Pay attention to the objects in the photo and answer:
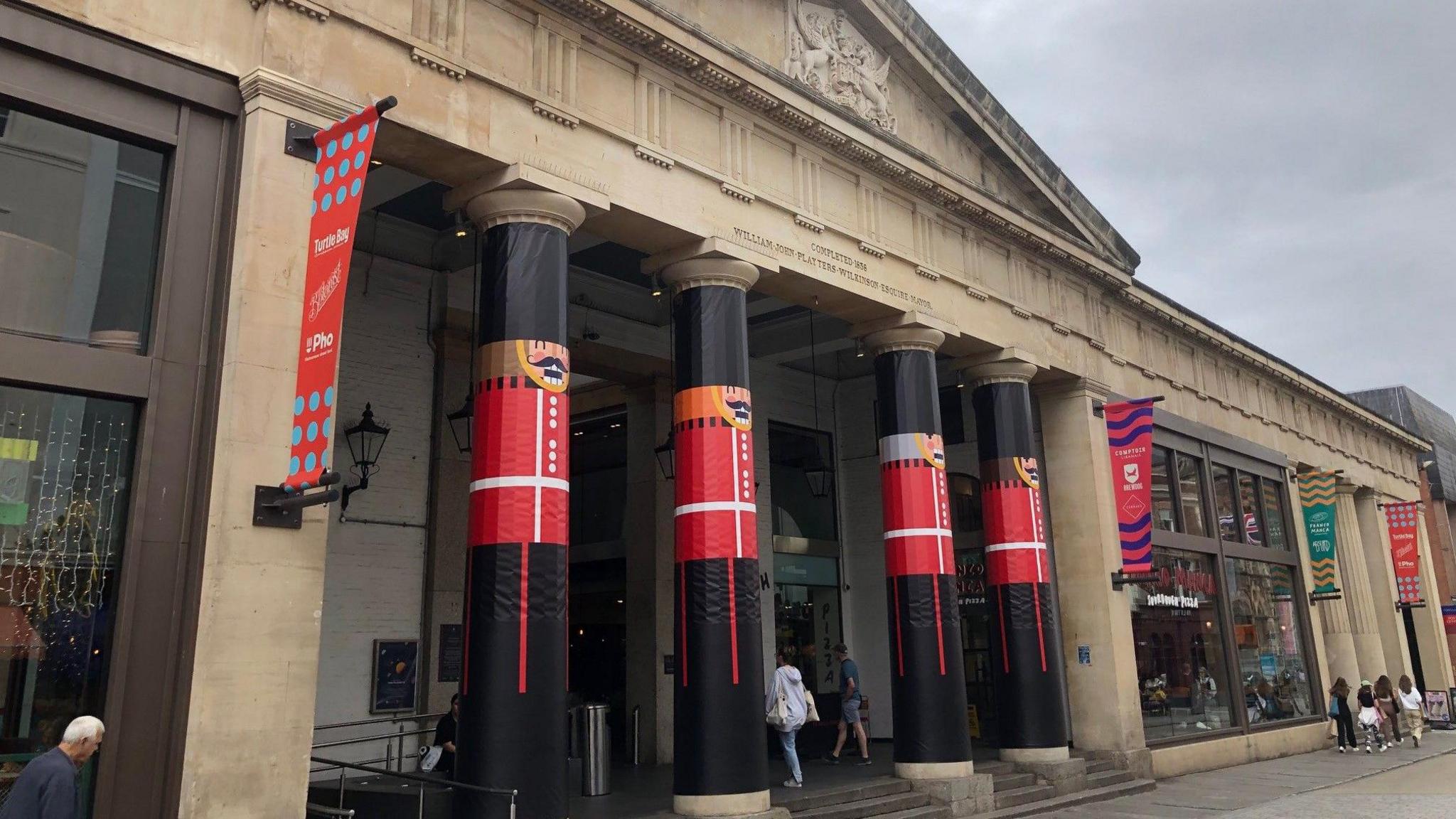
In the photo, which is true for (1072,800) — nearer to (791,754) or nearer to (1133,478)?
(791,754)

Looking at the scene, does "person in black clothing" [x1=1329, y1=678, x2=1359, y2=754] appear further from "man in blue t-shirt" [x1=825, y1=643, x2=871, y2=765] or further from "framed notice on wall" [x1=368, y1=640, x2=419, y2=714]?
"framed notice on wall" [x1=368, y1=640, x2=419, y2=714]

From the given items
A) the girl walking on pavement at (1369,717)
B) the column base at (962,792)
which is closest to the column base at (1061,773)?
the column base at (962,792)

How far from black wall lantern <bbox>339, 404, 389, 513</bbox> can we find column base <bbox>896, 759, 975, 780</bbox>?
24.2 ft

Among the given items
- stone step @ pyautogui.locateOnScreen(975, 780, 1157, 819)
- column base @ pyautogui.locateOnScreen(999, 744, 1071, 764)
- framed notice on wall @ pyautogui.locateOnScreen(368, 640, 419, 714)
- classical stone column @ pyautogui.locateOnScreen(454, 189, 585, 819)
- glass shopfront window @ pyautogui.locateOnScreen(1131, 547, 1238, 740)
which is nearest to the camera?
classical stone column @ pyautogui.locateOnScreen(454, 189, 585, 819)

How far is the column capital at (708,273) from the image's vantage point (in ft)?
37.7

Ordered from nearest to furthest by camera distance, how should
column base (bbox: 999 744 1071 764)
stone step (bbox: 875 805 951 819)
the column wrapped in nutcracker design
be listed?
stone step (bbox: 875 805 951 819) < column base (bbox: 999 744 1071 764) < the column wrapped in nutcracker design

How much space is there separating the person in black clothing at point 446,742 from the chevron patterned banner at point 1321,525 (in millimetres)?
20053

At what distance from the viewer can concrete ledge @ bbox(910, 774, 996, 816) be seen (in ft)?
41.0

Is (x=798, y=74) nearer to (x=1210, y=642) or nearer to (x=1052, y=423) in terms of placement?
(x=1052, y=423)

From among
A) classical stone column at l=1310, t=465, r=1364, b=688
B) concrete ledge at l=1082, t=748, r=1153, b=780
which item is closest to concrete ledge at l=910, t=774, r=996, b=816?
concrete ledge at l=1082, t=748, r=1153, b=780

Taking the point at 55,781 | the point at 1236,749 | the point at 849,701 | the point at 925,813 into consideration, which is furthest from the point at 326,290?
the point at 1236,749

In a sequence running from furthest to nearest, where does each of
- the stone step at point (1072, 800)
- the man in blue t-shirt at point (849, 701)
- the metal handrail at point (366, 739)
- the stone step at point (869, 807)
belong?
the man in blue t-shirt at point (849, 701) < the stone step at point (1072, 800) < the stone step at point (869, 807) < the metal handrail at point (366, 739)

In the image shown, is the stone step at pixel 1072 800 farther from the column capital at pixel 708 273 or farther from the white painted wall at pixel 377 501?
the white painted wall at pixel 377 501

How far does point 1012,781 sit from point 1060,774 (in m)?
0.84
